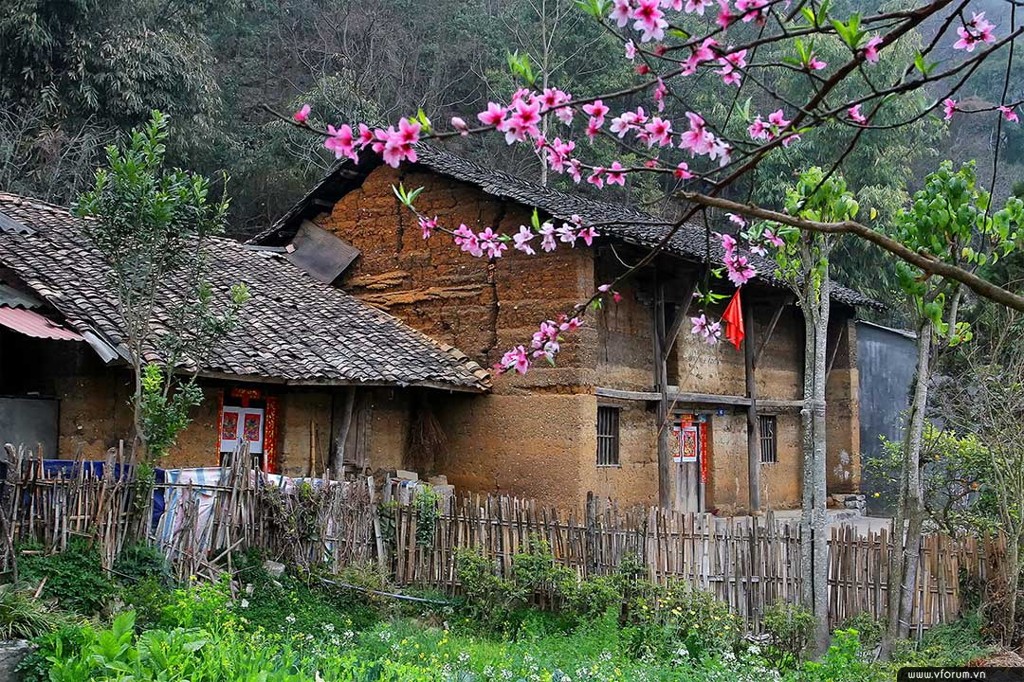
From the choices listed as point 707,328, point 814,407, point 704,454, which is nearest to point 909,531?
point 814,407

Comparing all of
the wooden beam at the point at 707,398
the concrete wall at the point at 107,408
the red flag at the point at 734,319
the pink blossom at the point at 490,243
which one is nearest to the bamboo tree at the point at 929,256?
the pink blossom at the point at 490,243

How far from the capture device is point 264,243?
53.1ft

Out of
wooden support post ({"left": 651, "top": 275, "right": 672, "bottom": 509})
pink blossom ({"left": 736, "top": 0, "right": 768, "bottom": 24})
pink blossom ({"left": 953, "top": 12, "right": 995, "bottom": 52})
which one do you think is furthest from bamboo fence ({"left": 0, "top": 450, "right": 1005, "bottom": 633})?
pink blossom ({"left": 736, "top": 0, "right": 768, "bottom": 24})

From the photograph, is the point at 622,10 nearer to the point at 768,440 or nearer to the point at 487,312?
the point at 487,312

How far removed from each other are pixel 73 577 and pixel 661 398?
8.98m

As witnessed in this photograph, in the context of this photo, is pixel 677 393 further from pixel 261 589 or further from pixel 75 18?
pixel 75 18

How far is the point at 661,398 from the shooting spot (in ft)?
47.9

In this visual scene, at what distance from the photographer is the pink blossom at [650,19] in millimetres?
2963

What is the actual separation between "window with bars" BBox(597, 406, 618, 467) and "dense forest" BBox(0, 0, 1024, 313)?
9.29 m

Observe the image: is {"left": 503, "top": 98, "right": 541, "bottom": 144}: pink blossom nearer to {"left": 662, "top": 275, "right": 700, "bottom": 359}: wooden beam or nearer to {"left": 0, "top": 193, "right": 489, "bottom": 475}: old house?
{"left": 0, "top": 193, "right": 489, "bottom": 475}: old house

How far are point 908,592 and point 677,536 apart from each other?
6.59 feet

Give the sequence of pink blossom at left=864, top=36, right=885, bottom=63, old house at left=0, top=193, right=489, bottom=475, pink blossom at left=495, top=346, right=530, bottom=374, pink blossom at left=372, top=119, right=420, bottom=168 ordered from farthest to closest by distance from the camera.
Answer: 1. old house at left=0, top=193, right=489, bottom=475
2. pink blossom at left=495, top=346, right=530, bottom=374
3. pink blossom at left=372, top=119, right=420, bottom=168
4. pink blossom at left=864, top=36, right=885, bottom=63

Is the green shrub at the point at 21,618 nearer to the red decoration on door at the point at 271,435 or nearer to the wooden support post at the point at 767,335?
the red decoration on door at the point at 271,435

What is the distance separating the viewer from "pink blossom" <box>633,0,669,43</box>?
2963mm
